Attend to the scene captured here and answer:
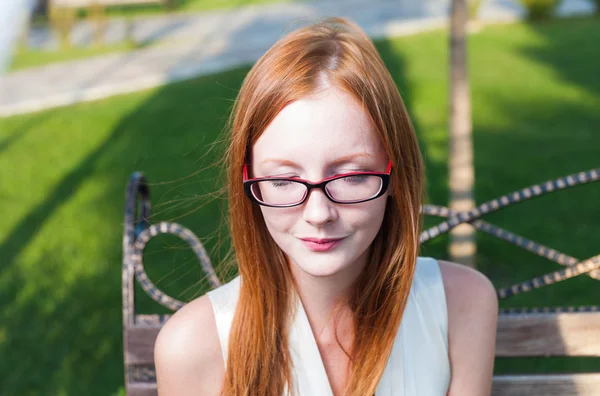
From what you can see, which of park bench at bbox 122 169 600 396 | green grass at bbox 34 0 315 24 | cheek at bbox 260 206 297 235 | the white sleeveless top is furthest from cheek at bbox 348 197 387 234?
green grass at bbox 34 0 315 24

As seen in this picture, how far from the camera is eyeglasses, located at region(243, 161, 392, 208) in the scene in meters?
1.47

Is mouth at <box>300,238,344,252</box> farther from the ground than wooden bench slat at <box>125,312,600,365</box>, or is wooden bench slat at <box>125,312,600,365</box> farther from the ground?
mouth at <box>300,238,344,252</box>

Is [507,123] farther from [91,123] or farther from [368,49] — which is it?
[368,49]

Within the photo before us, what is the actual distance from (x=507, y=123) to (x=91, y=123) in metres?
3.93

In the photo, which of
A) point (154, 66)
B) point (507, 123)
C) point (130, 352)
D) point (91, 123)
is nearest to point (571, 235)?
point (507, 123)

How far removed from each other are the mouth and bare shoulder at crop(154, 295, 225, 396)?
0.35 m

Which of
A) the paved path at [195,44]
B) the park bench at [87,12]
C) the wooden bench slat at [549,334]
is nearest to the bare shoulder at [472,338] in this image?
the wooden bench slat at [549,334]

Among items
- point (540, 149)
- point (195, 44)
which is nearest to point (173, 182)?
point (540, 149)

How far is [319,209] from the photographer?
1464 millimetres

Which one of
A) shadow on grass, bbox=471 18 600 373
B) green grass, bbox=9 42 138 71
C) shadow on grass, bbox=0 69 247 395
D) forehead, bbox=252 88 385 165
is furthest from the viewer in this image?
green grass, bbox=9 42 138 71

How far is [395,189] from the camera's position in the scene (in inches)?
62.5

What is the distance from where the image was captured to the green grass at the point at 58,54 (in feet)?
34.3

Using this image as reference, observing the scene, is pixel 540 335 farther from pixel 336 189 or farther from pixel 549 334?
pixel 336 189

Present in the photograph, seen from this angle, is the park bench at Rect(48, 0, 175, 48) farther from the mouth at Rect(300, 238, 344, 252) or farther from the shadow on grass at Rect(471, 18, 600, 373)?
the mouth at Rect(300, 238, 344, 252)
